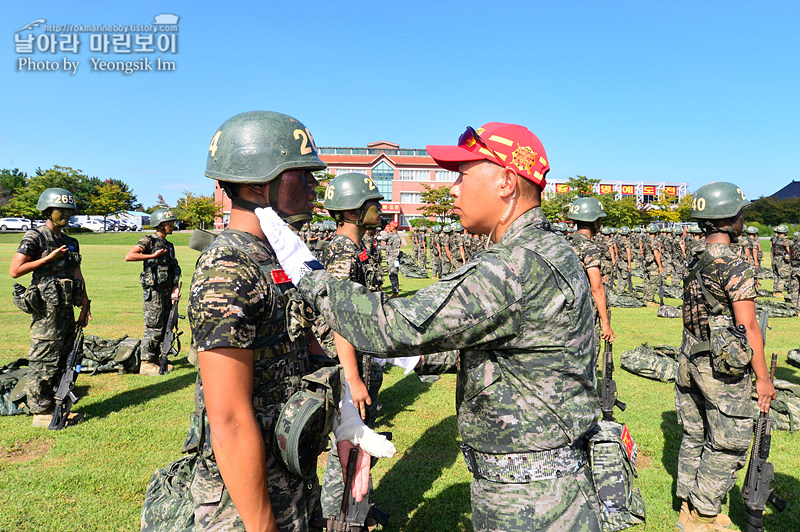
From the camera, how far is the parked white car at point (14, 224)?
5494cm

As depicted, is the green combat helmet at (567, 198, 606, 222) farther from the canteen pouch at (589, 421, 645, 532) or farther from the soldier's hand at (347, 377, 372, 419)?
the canteen pouch at (589, 421, 645, 532)

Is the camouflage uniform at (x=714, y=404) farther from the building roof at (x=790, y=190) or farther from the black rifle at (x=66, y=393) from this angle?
the building roof at (x=790, y=190)

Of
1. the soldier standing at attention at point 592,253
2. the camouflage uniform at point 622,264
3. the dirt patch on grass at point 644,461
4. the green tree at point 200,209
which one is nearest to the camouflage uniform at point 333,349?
the soldier standing at attention at point 592,253

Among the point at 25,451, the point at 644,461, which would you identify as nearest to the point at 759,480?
the point at 644,461

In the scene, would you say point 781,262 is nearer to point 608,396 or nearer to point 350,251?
point 608,396

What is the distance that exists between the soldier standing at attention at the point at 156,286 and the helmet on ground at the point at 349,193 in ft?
15.2

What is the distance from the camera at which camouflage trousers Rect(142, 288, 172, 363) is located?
883 centimetres

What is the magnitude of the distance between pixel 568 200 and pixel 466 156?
45563 mm

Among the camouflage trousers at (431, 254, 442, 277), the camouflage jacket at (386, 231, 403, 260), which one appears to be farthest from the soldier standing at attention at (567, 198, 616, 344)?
the camouflage trousers at (431, 254, 442, 277)

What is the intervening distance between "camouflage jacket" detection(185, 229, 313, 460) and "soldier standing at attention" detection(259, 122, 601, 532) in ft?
0.41

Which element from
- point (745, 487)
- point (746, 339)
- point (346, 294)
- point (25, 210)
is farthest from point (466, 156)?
point (25, 210)

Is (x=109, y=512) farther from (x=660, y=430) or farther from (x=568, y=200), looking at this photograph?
(x=568, y=200)

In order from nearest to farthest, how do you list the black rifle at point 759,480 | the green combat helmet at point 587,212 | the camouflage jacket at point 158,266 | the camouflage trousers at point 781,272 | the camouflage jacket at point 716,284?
the black rifle at point 759,480, the camouflage jacket at point 716,284, the green combat helmet at point 587,212, the camouflage jacket at point 158,266, the camouflage trousers at point 781,272

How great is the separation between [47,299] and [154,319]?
2.55 m
